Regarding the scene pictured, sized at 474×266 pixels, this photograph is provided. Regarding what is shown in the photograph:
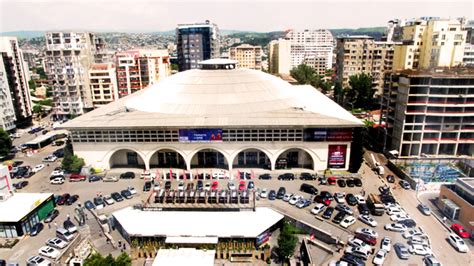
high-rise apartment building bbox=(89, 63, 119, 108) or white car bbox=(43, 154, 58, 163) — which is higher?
high-rise apartment building bbox=(89, 63, 119, 108)

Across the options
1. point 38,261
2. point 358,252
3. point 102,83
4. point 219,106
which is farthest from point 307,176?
point 102,83

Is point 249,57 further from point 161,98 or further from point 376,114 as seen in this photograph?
point 161,98

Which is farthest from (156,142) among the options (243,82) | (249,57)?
(249,57)

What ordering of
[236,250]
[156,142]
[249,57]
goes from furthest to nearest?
1. [249,57]
2. [156,142]
3. [236,250]

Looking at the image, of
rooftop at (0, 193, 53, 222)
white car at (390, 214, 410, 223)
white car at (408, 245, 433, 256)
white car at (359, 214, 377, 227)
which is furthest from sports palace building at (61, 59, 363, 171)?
white car at (408, 245, 433, 256)

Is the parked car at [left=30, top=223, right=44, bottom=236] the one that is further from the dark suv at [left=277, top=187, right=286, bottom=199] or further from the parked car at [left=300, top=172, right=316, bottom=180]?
the parked car at [left=300, top=172, right=316, bottom=180]

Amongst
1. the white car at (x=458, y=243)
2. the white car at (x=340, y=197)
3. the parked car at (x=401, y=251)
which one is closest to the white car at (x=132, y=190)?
the white car at (x=340, y=197)
